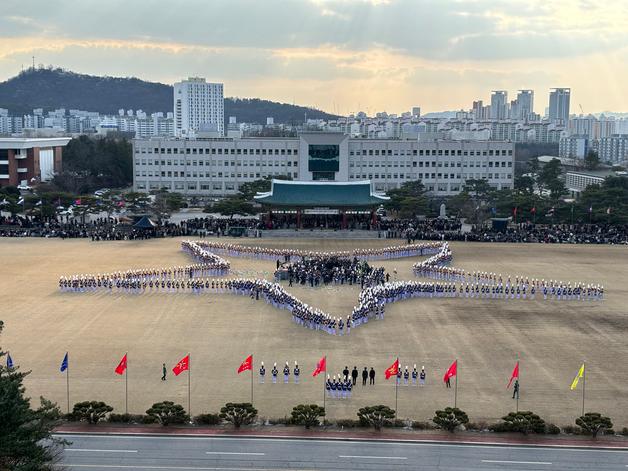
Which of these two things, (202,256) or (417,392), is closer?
(417,392)

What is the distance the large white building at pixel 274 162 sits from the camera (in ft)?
313

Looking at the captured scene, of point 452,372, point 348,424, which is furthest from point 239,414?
point 452,372

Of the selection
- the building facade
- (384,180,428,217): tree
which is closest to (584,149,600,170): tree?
(384,180,428,217): tree

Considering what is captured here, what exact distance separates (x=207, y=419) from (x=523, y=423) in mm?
9592

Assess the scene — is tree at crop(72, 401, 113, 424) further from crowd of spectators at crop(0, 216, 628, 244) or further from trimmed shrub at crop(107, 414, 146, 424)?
crowd of spectators at crop(0, 216, 628, 244)

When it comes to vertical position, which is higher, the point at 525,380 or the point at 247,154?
the point at 247,154

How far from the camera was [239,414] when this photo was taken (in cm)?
2302

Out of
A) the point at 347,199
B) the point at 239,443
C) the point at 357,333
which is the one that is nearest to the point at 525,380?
the point at 357,333

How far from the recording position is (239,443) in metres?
22.0

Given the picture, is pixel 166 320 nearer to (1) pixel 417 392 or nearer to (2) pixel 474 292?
(1) pixel 417 392

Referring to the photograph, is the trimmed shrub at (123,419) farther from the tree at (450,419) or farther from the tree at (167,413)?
the tree at (450,419)

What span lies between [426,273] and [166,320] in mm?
18562

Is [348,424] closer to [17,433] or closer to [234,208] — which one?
[17,433]

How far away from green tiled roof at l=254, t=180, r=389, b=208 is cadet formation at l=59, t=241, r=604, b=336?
1864cm
